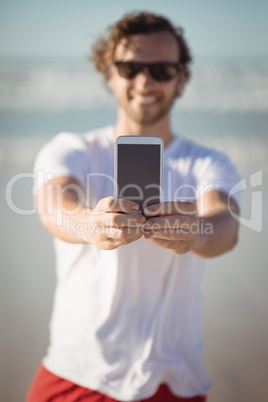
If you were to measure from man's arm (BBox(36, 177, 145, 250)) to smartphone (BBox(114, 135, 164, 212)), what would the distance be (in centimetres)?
14

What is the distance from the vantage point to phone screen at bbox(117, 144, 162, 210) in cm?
149

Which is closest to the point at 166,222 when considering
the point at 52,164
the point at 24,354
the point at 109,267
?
the point at 109,267

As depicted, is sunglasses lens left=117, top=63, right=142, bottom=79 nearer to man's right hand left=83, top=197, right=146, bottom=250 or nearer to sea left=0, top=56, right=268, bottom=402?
sea left=0, top=56, right=268, bottom=402

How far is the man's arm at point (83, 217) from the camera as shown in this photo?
129 cm

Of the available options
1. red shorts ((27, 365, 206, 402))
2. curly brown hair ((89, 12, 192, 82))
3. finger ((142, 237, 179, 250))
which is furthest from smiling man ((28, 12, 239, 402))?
curly brown hair ((89, 12, 192, 82))

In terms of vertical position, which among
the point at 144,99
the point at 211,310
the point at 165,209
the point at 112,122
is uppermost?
the point at 112,122

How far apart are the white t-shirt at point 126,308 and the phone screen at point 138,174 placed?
20.5 inches

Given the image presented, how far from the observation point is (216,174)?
2.08 meters

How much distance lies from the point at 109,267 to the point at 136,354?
41 cm

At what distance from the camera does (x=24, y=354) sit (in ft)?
10.9

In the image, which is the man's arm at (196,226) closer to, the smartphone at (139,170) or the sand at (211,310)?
the smartphone at (139,170)

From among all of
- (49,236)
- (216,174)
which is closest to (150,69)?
(216,174)

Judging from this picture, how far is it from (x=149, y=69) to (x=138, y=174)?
1.11 m

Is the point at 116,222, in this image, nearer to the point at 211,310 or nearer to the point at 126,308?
the point at 126,308
